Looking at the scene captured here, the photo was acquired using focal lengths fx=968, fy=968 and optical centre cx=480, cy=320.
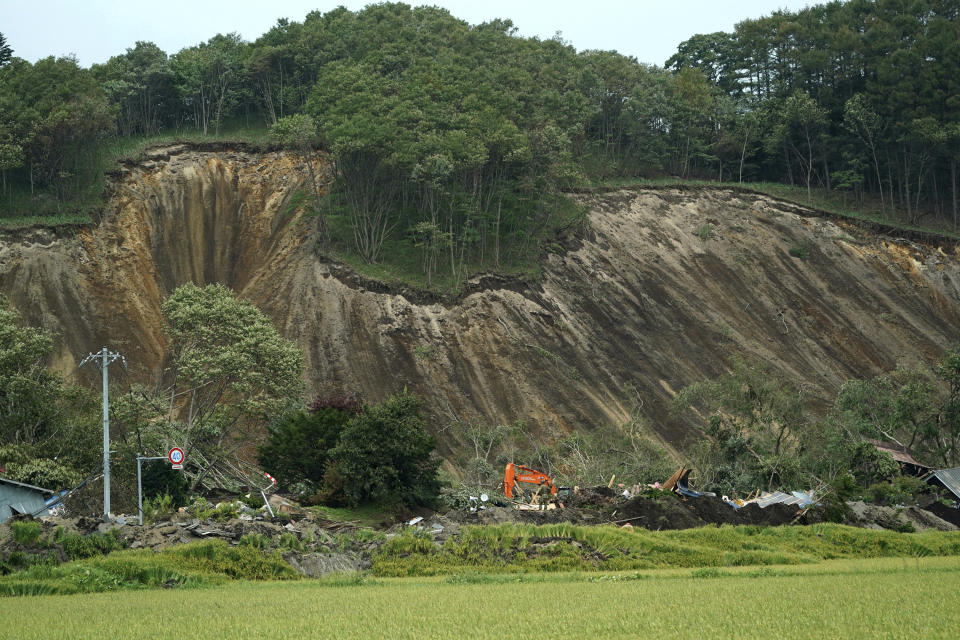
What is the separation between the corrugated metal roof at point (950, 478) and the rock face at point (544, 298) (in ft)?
52.7

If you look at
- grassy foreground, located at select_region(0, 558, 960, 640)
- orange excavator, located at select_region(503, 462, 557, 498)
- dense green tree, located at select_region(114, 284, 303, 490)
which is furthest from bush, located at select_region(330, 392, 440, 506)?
grassy foreground, located at select_region(0, 558, 960, 640)

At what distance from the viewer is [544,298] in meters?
57.3

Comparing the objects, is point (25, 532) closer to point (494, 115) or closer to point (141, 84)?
point (494, 115)

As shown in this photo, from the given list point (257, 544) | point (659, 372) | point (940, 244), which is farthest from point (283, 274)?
point (940, 244)

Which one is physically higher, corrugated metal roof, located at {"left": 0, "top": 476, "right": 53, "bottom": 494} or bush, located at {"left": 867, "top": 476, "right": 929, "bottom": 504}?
corrugated metal roof, located at {"left": 0, "top": 476, "right": 53, "bottom": 494}

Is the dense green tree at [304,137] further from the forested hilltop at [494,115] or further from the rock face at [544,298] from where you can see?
the rock face at [544,298]

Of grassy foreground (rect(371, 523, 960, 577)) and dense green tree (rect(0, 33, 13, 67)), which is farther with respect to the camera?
dense green tree (rect(0, 33, 13, 67))

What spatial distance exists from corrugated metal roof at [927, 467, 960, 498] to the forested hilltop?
29490mm

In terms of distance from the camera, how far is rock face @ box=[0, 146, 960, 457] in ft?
169

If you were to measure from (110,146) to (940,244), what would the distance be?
57.6 m

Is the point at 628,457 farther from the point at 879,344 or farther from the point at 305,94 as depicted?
the point at 305,94

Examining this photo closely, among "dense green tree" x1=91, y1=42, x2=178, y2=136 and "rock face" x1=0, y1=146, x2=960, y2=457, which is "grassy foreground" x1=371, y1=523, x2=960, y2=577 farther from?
"dense green tree" x1=91, y1=42, x2=178, y2=136

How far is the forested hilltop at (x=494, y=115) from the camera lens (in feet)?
189

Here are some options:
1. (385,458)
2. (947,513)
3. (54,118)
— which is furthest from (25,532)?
(54,118)
